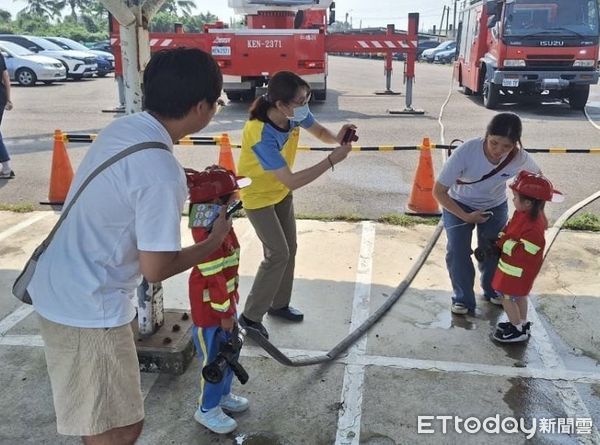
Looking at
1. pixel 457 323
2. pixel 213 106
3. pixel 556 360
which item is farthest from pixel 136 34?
pixel 556 360

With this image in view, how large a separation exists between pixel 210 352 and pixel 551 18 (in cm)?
1282

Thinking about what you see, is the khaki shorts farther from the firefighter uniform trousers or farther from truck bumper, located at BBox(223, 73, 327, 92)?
truck bumper, located at BBox(223, 73, 327, 92)

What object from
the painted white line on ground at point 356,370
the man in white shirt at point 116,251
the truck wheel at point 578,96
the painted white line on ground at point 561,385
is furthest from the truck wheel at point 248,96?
the man in white shirt at point 116,251

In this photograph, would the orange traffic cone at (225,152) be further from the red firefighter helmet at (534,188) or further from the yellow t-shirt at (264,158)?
the red firefighter helmet at (534,188)

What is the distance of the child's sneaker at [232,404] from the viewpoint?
2996 millimetres

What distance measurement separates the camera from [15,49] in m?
20.0

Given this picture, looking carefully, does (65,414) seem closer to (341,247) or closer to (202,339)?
(202,339)

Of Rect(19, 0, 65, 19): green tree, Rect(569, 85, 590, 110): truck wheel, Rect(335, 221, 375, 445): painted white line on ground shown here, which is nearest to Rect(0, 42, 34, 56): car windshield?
Rect(569, 85, 590, 110): truck wheel

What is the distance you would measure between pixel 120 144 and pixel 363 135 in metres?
9.57

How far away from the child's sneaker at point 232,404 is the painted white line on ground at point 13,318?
1.77 m

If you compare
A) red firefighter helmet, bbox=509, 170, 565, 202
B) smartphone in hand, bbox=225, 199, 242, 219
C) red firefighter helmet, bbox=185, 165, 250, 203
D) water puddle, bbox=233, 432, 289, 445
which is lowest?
water puddle, bbox=233, 432, 289, 445

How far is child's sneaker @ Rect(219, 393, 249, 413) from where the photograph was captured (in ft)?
9.83

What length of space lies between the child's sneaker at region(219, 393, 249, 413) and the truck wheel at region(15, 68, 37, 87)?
1994 cm

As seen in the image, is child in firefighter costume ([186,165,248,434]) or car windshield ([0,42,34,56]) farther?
car windshield ([0,42,34,56])
